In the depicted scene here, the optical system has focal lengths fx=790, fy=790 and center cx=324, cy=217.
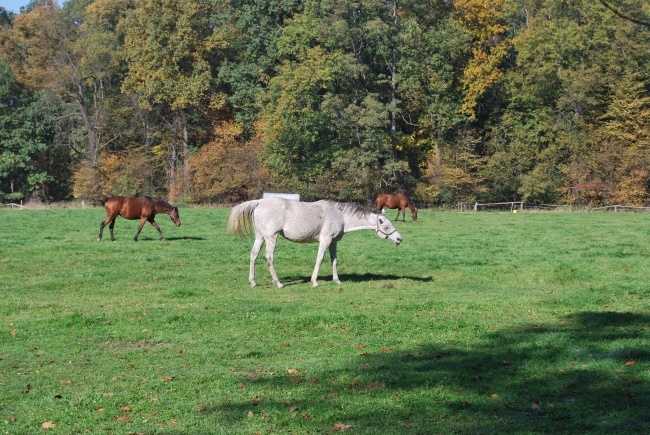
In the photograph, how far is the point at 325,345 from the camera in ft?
38.0

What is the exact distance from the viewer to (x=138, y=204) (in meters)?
29.3

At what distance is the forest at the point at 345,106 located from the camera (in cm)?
6475

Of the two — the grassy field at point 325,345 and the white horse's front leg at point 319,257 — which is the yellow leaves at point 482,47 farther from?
the white horse's front leg at point 319,257

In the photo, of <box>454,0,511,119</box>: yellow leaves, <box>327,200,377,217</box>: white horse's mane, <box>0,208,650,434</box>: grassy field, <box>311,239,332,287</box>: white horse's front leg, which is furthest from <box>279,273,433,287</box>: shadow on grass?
<box>454,0,511,119</box>: yellow leaves

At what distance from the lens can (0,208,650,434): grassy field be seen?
809 cm

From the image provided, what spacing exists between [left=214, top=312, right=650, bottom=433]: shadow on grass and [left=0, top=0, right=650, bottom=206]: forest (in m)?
53.3

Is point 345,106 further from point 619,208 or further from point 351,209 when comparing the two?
point 351,209

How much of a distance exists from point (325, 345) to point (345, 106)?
56.2 m

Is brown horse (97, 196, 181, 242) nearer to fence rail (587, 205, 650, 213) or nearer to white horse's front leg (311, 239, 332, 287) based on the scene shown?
white horse's front leg (311, 239, 332, 287)

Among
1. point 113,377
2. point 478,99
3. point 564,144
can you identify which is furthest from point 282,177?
point 113,377

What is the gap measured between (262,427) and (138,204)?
2257cm

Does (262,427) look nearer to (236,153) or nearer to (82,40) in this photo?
(236,153)

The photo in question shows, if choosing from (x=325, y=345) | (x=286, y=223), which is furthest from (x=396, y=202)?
(x=325, y=345)

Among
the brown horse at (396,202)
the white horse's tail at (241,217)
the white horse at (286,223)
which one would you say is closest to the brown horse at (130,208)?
the white horse's tail at (241,217)
